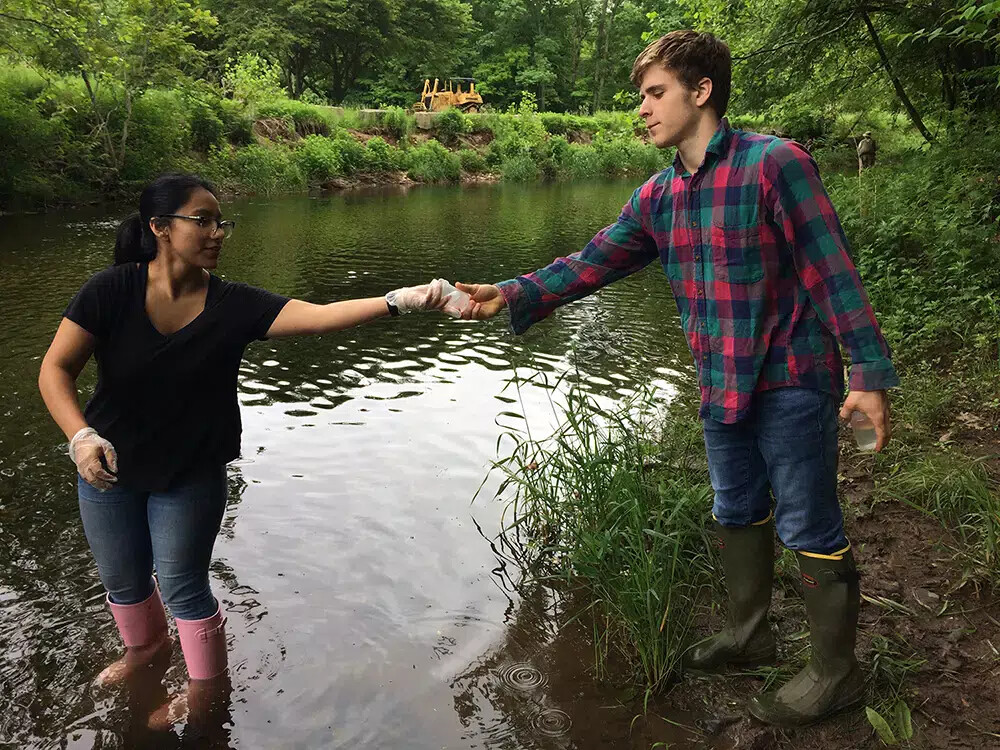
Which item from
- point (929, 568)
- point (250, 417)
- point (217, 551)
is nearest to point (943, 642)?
point (929, 568)

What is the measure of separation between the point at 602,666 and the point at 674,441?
6.10 ft

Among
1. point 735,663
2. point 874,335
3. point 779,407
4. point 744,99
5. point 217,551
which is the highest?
point 744,99

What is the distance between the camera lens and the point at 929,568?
3.34 metres

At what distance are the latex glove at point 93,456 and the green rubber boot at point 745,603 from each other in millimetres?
2018

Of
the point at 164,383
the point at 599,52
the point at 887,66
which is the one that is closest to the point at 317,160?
the point at 887,66

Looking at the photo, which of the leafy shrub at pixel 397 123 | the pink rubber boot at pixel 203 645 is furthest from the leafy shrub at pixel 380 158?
the pink rubber boot at pixel 203 645

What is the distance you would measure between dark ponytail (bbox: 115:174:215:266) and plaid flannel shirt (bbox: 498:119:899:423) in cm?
156

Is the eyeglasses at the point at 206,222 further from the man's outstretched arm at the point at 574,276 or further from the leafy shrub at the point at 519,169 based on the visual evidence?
the leafy shrub at the point at 519,169

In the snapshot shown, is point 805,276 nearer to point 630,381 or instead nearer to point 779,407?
point 779,407

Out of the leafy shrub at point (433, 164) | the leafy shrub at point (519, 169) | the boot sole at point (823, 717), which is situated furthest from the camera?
the leafy shrub at point (519, 169)

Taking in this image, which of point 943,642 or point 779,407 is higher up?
point 779,407

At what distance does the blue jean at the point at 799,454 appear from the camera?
7.89 ft

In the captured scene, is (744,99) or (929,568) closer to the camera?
(929,568)

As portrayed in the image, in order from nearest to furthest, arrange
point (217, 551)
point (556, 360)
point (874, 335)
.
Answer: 1. point (874, 335)
2. point (217, 551)
3. point (556, 360)
